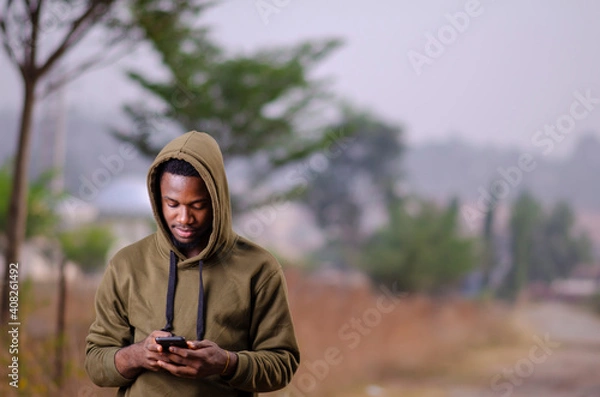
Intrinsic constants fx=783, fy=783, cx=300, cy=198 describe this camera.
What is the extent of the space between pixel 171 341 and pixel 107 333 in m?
0.19

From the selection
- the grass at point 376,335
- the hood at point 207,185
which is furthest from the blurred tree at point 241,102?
the hood at point 207,185

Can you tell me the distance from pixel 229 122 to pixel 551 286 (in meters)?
2.29

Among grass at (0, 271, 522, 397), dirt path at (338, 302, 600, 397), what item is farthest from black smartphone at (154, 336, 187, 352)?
dirt path at (338, 302, 600, 397)

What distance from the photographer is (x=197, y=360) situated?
43.9 inches

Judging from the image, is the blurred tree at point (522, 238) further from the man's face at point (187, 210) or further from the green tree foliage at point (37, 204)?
the man's face at point (187, 210)

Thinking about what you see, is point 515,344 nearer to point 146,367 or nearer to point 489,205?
point 489,205

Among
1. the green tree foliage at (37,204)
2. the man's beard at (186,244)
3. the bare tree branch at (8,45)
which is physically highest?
the bare tree branch at (8,45)

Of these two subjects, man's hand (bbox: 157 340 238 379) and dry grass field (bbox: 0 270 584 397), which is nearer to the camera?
man's hand (bbox: 157 340 238 379)

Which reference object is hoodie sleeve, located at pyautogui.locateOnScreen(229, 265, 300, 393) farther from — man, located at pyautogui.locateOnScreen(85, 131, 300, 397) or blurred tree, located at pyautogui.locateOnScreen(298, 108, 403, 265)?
blurred tree, located at pyautogui.locateOnScreen(298, 108, 403, 265)

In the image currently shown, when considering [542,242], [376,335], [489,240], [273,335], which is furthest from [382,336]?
[273,335]

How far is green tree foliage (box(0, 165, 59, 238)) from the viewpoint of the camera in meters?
4.59

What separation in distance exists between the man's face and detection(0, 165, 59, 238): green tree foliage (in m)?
3.65

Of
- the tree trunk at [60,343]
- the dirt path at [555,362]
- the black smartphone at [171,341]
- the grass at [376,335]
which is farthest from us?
the dirt path at [555,362]

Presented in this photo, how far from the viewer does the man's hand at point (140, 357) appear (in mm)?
1131
